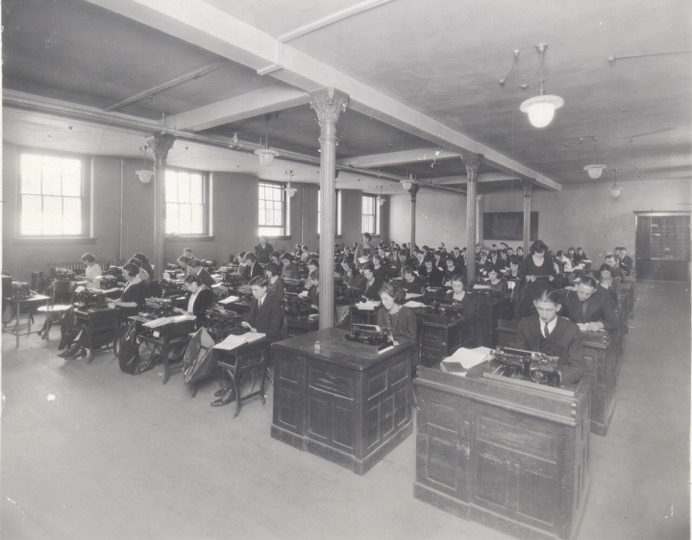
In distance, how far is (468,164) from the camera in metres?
9.67

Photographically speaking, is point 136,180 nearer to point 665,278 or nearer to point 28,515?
point 28,515

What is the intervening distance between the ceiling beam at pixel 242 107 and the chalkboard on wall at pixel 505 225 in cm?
1523

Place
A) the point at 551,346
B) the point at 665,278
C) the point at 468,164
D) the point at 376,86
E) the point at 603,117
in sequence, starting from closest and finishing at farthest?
the point at 551,346
the point at 376,86
the point at 603,117
the point at 468,164
the point at 665,278

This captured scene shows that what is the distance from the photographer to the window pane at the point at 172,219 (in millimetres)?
13367

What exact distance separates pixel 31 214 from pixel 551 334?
37.6 feet

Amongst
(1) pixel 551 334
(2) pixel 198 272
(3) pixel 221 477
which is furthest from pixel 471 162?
(3) pixel 221 477

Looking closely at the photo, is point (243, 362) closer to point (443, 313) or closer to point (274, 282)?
point (274, 282)

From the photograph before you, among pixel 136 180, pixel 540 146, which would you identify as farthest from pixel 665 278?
pixel 136 180

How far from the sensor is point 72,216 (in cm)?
1128

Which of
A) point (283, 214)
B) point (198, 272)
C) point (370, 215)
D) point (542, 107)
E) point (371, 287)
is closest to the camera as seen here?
point (542, 107)

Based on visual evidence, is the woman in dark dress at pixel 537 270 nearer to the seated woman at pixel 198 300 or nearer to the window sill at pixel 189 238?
the seated woman at pixel 198 300

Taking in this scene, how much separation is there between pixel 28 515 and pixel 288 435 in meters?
1.89

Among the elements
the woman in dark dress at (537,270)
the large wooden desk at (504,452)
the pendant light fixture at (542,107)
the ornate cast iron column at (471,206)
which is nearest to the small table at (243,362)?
the large wooden desk at (504,452)

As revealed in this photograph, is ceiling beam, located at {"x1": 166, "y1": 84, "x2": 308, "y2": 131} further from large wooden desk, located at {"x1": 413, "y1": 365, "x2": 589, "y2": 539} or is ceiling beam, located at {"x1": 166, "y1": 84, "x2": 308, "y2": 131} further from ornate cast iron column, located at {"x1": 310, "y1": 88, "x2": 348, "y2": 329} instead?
large wooden desk, located at {"x1": 413, "y1": 365, "x2": 589, "y2": 539}
